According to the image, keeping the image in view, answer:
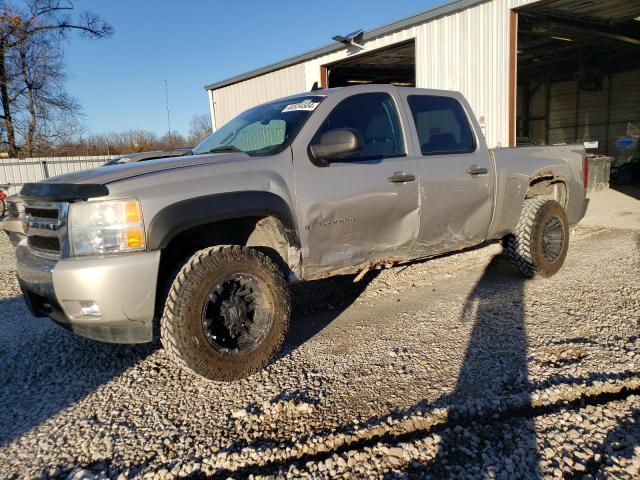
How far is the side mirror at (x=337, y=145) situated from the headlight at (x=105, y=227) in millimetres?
1255

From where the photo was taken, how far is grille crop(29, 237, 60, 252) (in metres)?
2.78

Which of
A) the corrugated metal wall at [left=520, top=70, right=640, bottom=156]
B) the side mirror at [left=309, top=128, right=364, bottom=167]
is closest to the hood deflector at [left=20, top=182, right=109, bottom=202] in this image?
the side mirror at [left=309, top=128, right=364, bottom=167]

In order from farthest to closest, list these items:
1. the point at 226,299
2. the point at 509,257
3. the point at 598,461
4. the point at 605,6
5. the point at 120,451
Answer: the point at 605,6 → the point at 509,257 → the point at 226,299 → the point at 120,451 → the point at 598,461

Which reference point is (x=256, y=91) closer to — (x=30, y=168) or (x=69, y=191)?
(x=30, y=168)

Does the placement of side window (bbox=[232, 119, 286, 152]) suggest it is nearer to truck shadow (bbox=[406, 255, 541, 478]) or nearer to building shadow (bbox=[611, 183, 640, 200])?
truck shadow (bbox=[406, 255, 541, 478])

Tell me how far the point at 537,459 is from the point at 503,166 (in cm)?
308

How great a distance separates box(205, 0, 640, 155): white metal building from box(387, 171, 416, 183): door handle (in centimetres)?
336

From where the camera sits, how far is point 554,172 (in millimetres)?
5133

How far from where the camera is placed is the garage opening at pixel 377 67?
12484 mm

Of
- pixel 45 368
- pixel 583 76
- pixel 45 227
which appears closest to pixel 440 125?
pixel 45 227

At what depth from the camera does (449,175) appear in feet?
13.1

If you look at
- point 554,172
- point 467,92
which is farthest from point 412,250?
point 467,92

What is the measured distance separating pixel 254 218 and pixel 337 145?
76 cm

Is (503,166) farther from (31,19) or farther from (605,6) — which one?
(31,19)
